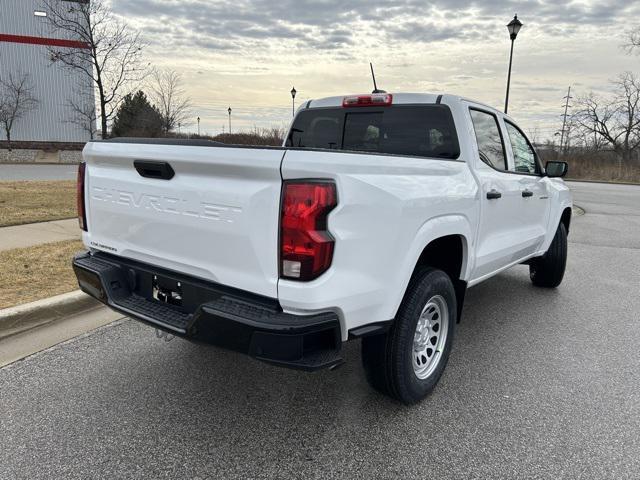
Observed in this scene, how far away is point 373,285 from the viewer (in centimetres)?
241

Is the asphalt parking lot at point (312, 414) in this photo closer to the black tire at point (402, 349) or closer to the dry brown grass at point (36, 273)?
the black tire at point (402, 349)

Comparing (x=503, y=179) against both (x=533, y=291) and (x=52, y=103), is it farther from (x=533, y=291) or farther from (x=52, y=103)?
(x=52, y=103)

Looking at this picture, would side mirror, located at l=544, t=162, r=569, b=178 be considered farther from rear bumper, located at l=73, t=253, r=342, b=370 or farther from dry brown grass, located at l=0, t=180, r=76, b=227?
dry brown grass, located at l=0, t=180, r=76, b=227

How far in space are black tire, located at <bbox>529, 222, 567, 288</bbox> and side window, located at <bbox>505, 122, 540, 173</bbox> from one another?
108 centimetres

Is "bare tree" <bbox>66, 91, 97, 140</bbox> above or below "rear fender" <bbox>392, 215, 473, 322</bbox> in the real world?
A: above

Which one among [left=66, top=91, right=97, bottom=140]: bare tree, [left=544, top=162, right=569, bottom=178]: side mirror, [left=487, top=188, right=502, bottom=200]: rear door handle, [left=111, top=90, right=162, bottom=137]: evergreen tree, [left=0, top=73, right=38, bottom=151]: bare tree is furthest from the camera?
[left=66, top=91, right=97, bottom=140]: bare tree

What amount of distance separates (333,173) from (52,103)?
3875cm

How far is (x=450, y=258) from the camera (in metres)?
3.38

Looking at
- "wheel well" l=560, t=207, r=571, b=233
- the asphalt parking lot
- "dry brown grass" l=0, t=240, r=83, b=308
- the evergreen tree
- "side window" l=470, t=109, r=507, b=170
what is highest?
the evergreen tree

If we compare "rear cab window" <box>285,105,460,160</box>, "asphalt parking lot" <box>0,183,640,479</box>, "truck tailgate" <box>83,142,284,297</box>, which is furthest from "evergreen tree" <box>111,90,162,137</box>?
"truck tailgate" <box>83,142,284,297</box>

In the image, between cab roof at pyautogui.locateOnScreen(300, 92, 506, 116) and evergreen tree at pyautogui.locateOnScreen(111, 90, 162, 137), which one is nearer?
cab roof at pyautogui.locateOnScreen(300, 92, 506, 116)

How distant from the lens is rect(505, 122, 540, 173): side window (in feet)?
14.7

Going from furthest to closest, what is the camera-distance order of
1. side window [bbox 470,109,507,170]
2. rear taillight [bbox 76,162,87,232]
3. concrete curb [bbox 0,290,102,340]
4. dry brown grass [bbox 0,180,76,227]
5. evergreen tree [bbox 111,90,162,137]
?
evergreen tree [bbox 111,90,162,137] → dry brown grass [bbox 0,180,76,227] → concrete curb [bbox 0,290,102,340] → side window [bbox 470,109,507,170] → rear taillight [bbox 76,162,87,232]

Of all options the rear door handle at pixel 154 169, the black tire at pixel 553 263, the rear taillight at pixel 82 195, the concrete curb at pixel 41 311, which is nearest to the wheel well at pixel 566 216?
the black tire at pixel 553 263
